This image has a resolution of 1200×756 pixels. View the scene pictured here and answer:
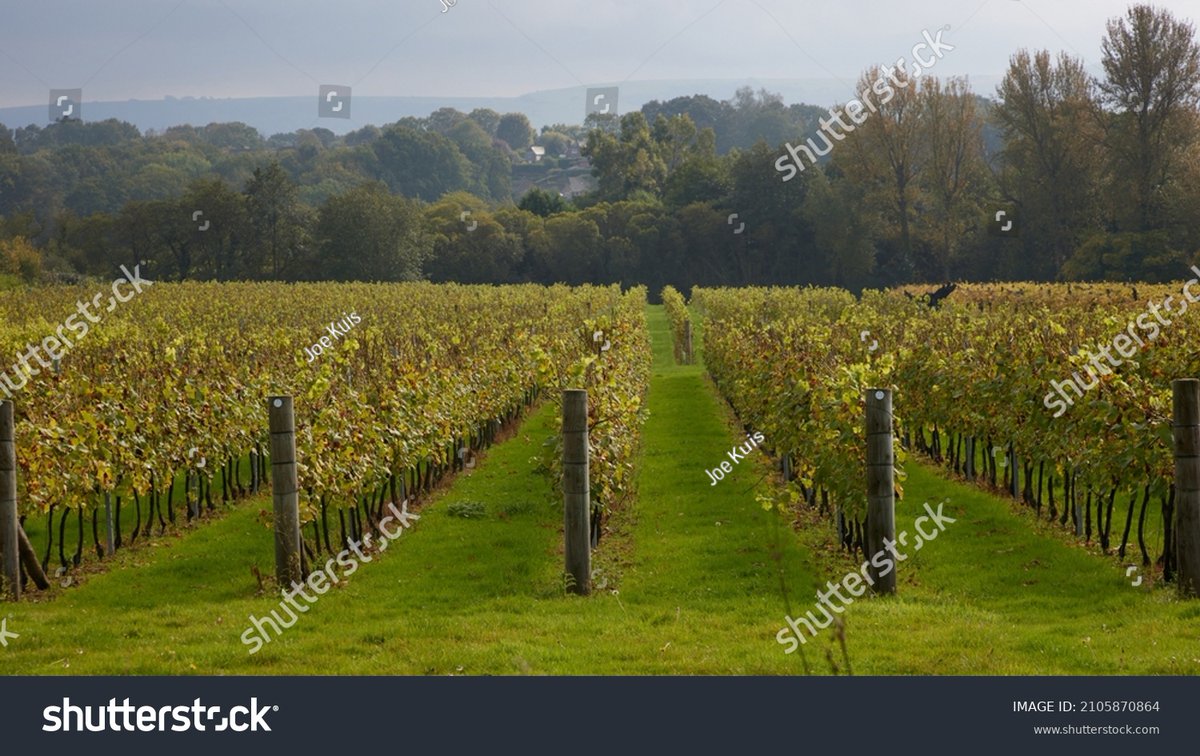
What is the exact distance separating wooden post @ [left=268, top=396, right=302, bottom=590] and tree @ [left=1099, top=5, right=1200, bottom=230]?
48200 millimetres

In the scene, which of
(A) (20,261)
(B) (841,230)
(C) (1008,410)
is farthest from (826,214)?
(C) (1008,410)

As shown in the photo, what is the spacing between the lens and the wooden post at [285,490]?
8.08 metres

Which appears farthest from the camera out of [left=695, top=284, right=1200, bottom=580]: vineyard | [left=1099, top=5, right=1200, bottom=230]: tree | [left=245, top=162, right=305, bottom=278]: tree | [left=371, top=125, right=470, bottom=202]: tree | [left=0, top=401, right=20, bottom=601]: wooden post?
[left=371, top=125, right=470, bottom=202]: tree

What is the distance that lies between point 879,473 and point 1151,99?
4947cm

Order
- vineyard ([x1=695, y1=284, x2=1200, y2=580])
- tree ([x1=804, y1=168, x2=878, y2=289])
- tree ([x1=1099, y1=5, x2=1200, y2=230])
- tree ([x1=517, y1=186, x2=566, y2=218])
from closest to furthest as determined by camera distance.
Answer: vineyard ([x1=695, y1=284, x2=1200, y2=580]) < tree ([x1=1099, y1=5, x2=1200, y2=230]) < tree ([x1=804, y1=168, x2=878, y2=289]) < tree ([x1=517, y1=186, x2=566, y2=218])

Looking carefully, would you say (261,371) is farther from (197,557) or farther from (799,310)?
(799,310)

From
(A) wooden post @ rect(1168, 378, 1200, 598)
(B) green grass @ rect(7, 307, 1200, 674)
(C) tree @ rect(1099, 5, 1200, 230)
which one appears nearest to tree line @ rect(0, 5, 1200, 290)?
(C) tree @ rect(1099, 5, 1200, 230)

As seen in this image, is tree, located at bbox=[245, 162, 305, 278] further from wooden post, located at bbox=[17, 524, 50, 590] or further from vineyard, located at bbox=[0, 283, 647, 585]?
wooden post, located at bbox=[17, 524, 50, 590]

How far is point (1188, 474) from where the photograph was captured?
7.27m

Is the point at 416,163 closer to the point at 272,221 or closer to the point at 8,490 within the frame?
the point at 272,221

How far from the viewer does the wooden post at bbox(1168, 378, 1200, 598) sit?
7.23m

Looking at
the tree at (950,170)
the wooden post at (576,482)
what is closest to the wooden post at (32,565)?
the wooden post at (576,482)
